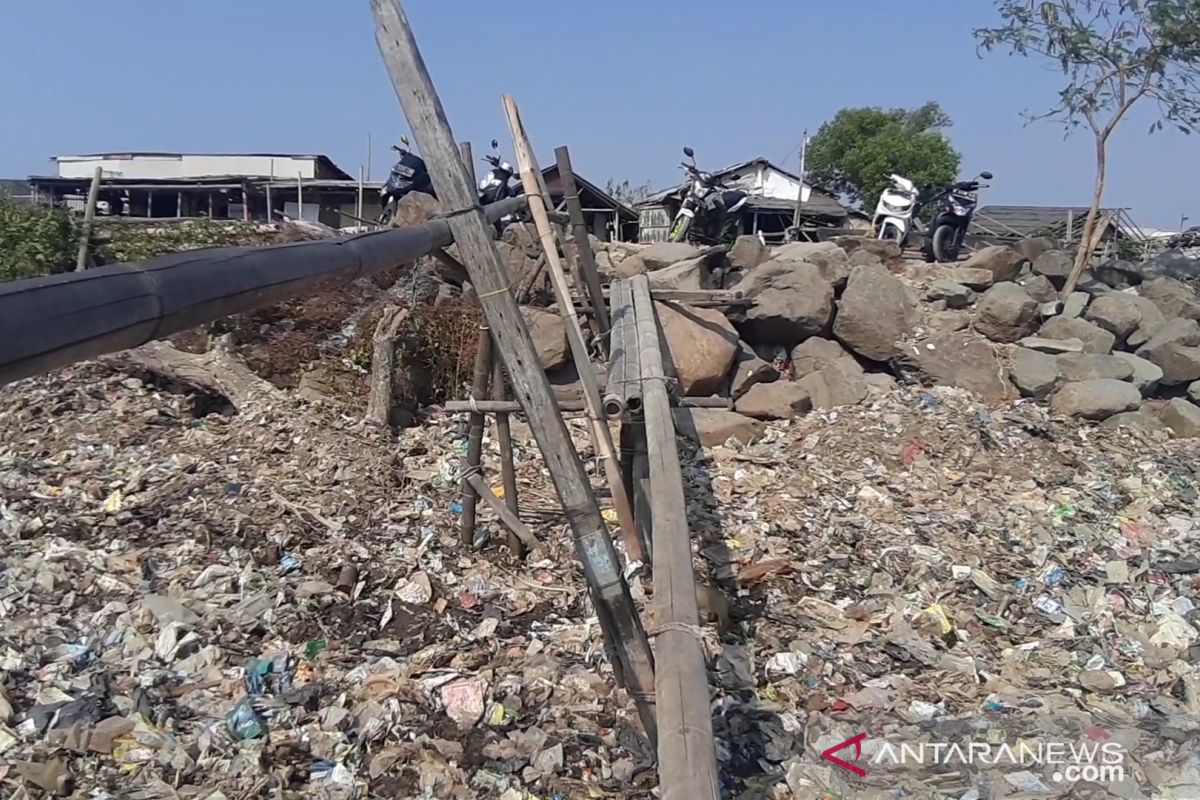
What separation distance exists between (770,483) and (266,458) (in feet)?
9.80

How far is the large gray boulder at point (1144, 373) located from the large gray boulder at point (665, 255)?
3.76 metres

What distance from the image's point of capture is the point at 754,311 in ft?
24.2

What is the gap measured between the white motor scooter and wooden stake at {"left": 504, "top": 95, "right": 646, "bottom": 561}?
8.22 m

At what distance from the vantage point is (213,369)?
611 centimetres

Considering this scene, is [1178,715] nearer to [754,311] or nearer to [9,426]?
[754,311]

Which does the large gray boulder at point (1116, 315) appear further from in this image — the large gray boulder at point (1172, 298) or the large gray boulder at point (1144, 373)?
the large gray boulder at point (1172, 298)

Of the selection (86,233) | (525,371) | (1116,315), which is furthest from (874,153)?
(525,371)

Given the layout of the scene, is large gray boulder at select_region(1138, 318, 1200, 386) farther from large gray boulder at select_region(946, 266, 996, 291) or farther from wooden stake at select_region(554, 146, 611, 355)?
wooden stake at select_region(554, 146, 611, 355)

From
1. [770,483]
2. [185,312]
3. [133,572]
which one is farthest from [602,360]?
[185,312]

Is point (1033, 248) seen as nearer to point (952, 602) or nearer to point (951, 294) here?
point (951, 294)

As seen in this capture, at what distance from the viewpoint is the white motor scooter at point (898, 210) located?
38.3 feet

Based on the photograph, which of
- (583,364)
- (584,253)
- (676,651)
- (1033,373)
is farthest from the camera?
(1033,373)

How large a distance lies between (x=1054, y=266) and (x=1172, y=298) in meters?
1.13

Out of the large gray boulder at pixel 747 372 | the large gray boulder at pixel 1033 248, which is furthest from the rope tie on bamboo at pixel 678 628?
the large gray boulder at pixel 1033 248
